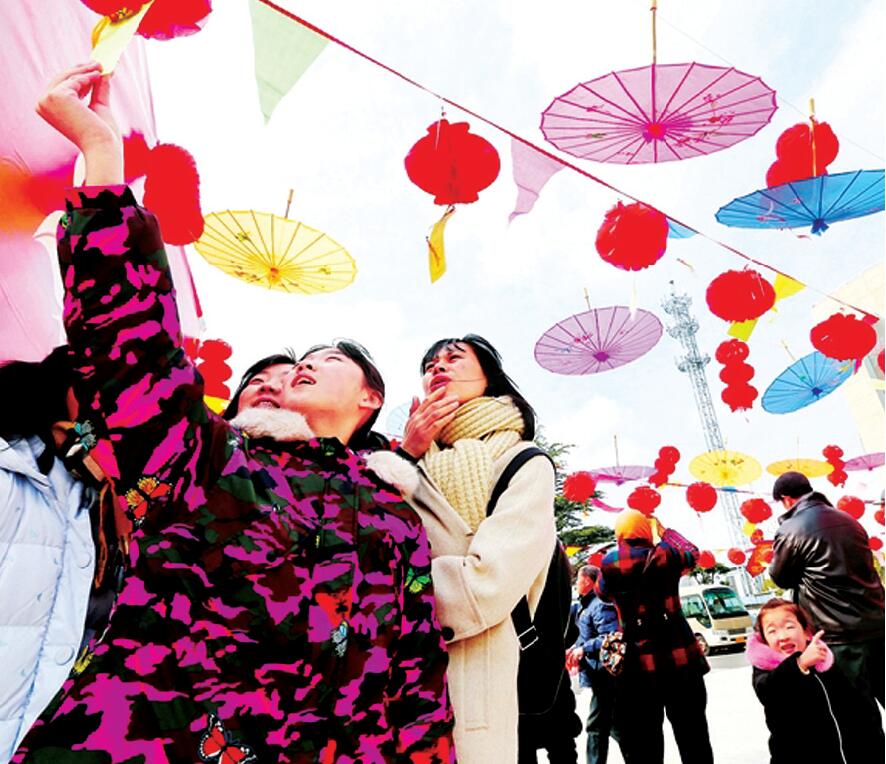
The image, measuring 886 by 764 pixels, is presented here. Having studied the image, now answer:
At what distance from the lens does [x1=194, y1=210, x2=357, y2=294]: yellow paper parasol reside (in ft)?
13.8

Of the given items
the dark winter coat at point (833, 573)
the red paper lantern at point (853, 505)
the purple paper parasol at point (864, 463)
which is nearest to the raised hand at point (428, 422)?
the dark winter coat at point (833, 573)

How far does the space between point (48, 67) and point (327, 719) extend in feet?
8.91

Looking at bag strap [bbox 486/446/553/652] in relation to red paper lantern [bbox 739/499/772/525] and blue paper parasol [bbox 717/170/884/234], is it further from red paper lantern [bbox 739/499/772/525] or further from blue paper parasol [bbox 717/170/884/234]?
red paper lantern [bbox 739/499/772/525]

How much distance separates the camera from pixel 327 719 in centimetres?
111

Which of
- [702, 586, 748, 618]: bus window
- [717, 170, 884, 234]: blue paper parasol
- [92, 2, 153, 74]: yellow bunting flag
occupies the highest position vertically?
[717, 170, 884, 234]: blue paper parasol

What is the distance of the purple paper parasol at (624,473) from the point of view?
13328 mm

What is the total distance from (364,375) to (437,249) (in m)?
2.31

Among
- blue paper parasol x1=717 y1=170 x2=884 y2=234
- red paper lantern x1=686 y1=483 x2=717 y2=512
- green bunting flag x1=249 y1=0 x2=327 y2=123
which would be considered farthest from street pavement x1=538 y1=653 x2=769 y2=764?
green bunting flag x1=249 y1=0 x2=327 y2=123

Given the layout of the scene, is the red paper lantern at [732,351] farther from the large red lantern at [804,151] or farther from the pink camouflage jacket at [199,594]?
the pink camouflage jacket at [199,594]

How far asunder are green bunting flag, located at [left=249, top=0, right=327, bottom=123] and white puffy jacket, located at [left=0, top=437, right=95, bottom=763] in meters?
2.33

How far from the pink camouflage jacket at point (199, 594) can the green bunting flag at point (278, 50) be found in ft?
7.85

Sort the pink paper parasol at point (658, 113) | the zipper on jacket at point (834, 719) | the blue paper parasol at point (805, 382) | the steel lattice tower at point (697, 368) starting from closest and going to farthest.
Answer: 1. the zipper on jacket at point (834, 719)
2. the pink paper parasol at point (658, 113)
3. the blue paper parasol at point (805, 382)
4. the steel lattice tower at point (697, 368)

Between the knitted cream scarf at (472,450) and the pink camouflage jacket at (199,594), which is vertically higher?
the knitted cream scarf at (472,450)

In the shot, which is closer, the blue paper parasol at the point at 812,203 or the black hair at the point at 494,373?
the black hair at the point at 494,373
